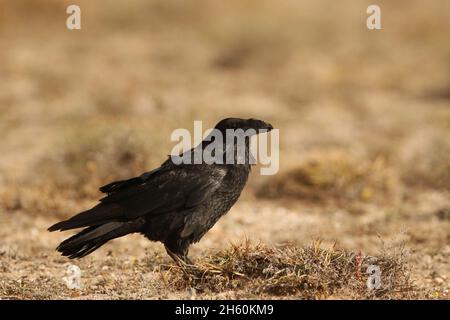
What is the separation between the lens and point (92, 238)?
5.47 metres

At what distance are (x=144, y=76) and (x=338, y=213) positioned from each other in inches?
318

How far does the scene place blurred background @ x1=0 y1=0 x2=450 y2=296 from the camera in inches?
334

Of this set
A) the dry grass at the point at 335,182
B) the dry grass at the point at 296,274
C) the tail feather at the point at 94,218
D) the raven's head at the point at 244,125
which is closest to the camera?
the dry grass at the point at 296,274

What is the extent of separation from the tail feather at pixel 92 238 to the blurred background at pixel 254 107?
0.97 m

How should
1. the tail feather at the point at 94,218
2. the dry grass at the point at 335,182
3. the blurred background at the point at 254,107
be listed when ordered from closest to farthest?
the tail feather at the point at 94,218 < the blurred background at the point at 254,107 < the dry grass at the point at 335,182

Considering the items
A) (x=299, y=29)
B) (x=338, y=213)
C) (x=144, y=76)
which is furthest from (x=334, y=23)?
(x=338, y=213)

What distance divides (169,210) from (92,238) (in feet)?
1.90

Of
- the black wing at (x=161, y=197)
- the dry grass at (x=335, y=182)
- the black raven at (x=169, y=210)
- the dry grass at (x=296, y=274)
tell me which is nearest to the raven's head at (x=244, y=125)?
the black raven at (x=169, y=210)

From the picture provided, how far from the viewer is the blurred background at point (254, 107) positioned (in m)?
8.48

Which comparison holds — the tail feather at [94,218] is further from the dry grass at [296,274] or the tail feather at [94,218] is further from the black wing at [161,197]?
the dry grass at [296,274]

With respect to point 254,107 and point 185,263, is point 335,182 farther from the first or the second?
point 254,107

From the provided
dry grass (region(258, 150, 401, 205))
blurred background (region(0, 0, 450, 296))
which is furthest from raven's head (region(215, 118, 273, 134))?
dry grass (region(258, 150, 401, 205))

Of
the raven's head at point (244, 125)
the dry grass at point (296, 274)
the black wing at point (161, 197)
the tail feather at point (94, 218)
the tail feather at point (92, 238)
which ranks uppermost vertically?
the raven's head at point (244, 125)
